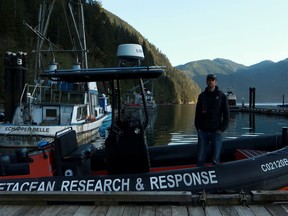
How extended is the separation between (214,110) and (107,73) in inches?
90.9

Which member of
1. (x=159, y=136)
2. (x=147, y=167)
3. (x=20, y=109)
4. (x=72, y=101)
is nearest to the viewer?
(x=147, y=167)

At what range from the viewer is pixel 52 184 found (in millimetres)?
6031

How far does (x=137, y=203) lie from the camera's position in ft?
16.8

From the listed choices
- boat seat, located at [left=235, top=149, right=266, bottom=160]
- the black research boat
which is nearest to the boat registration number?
the black research boat

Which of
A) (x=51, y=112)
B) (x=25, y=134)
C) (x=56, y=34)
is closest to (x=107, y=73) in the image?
(x=25, y=134)

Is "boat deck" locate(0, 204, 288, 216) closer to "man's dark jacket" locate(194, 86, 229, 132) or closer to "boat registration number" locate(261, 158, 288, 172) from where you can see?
"boat registration number" locate(261, 158, 288, 172)

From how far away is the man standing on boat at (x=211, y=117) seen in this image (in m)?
7.22

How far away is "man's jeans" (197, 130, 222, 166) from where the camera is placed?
7379mm

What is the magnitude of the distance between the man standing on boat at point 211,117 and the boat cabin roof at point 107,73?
4.92ft

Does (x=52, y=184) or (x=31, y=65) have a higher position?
(x=31, y=65)

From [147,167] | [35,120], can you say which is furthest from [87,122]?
[147,167]

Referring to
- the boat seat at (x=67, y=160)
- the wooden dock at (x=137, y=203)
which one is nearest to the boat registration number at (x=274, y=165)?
the wooden dock at (x=137, y=203)

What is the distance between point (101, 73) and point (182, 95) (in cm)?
17708

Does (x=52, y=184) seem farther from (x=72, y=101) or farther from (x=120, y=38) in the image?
(x=120, y=38)
